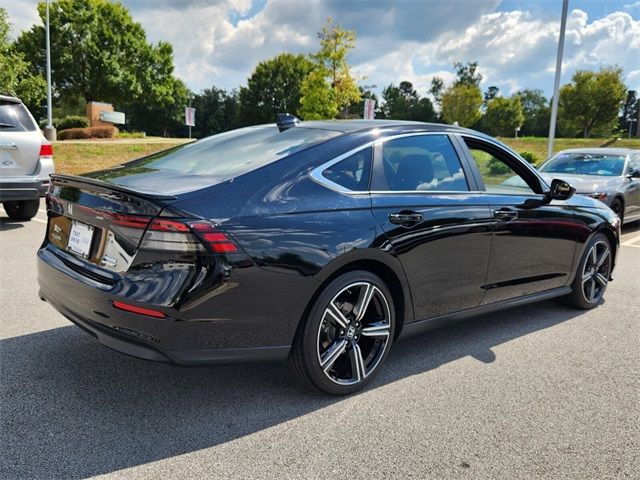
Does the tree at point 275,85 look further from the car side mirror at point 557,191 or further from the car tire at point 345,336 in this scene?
the car tire at point 345,336

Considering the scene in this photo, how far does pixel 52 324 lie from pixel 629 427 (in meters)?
3.81

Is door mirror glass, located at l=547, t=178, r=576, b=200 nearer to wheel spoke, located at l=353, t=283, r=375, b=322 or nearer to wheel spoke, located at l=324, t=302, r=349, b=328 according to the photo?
wheel spoke, located at l=353, t=283, r=375, b=322

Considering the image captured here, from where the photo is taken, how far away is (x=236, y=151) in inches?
133

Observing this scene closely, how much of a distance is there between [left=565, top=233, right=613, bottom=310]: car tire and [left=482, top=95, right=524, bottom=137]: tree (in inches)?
2813

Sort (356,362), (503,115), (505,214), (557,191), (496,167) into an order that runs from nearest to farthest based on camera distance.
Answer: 1. (356,362)
2. (505,214)
3. (496,167)
4. (557,191)
5. (503,115)

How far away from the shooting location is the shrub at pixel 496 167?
13.1 feet

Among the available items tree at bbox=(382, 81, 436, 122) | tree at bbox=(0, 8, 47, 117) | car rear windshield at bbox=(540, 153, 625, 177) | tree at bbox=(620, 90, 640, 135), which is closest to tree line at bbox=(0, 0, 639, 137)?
tree at bbox=(0, 8, 47, 117)

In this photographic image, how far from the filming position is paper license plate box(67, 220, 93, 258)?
9.26 ft

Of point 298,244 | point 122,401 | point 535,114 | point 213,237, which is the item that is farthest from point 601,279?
point 535,114

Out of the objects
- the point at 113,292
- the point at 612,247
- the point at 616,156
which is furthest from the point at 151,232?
the point at 616,156

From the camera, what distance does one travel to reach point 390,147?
3.35 metres

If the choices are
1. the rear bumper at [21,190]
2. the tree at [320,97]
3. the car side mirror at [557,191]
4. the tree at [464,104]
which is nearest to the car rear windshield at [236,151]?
the car side mirror at [557,191]

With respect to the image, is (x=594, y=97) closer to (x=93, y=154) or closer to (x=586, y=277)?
(x=93, y=154)

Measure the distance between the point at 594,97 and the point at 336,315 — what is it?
4849 centimetres
